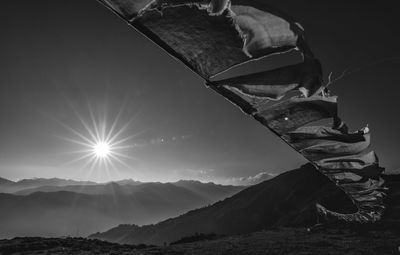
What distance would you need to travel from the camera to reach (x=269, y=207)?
8825 cm

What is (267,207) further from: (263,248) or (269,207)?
(263,248)

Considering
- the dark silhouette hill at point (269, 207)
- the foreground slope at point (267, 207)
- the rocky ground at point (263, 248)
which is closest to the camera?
the rocky ground at point (263, 248)

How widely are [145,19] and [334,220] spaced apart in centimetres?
4604

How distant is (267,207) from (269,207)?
952 mm

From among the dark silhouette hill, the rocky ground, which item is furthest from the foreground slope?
the rocky ground

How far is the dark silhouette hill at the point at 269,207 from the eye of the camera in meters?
62.1

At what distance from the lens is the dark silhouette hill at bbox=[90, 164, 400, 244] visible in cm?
6207

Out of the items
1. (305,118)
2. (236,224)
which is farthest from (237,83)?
(236,224)

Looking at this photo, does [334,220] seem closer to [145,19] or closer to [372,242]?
[372,242]

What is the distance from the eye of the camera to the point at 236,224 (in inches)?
3693

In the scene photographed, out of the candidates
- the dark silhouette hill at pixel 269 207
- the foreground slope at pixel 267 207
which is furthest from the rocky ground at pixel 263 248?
the foreground slope at pixel 267 207

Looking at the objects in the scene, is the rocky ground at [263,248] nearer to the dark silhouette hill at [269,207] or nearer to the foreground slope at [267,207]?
the dark silhouette hill at [269,207]

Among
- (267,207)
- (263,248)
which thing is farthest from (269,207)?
(263,248)

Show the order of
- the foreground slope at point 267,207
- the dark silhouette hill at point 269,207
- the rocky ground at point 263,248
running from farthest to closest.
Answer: the foreground slope at point 267,207 < the dark silhouette hill at point 269,207 < the rocky ground at point 263,248
